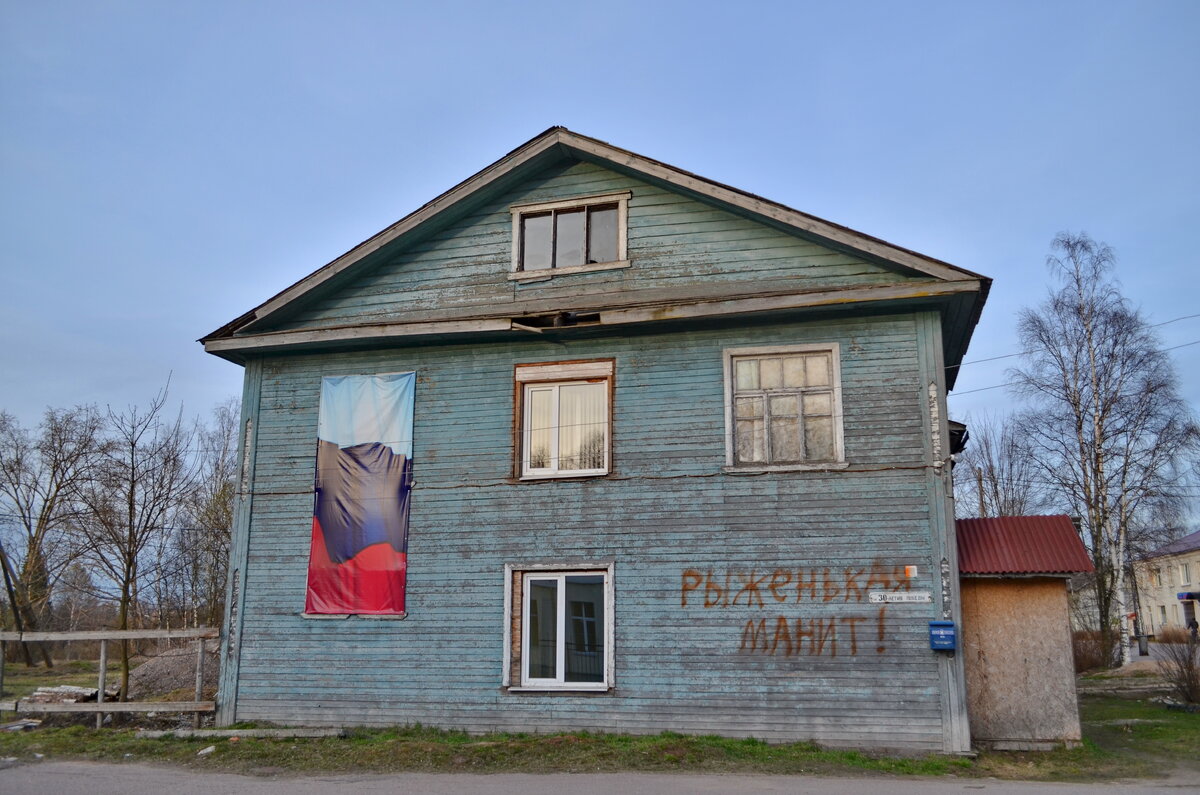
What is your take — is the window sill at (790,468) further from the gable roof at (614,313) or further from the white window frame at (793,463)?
the gable roof at (614,313)

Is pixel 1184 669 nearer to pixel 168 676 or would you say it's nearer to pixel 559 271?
pixel 559 271

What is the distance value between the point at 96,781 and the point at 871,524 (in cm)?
999

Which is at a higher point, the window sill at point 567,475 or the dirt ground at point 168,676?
the window sill at point 567,475

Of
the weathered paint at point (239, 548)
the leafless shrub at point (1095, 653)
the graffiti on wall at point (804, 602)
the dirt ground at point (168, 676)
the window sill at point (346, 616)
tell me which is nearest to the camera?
the graffiti on wall at point (804, 602)

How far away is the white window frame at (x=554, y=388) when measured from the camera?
14.2 metres

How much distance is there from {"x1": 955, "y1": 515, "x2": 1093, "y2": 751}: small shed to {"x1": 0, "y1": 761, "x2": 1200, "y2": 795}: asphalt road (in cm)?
185

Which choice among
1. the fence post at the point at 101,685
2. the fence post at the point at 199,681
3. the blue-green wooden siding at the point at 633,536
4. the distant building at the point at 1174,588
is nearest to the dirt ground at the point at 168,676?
the fence post at the point at 101,685

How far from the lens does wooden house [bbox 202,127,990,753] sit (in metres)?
13.0

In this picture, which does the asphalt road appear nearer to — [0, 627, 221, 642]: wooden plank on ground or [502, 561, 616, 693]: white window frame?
[502, 561, 616, 693]: white window frame

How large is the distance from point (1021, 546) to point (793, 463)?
322cm

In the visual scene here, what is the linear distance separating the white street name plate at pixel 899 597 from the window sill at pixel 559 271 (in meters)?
5.95

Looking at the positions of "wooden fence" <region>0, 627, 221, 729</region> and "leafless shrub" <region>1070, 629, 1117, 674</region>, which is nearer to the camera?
"wooden fence" <region>0, 627, 221, 729</region>

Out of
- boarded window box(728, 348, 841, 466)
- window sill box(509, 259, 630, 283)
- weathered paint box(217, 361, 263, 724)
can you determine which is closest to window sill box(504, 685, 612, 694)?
boarded window box(728, 348, 841, 466)

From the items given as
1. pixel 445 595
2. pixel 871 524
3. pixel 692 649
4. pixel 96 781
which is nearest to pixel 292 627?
pixel 445 595
